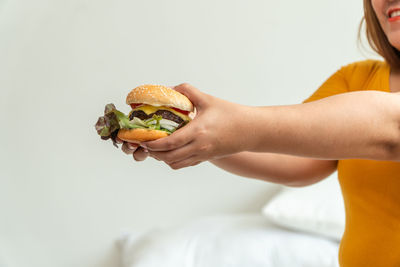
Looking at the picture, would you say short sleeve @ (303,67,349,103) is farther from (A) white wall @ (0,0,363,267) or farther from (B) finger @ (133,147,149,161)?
(A) white wall @ (0,0,363,267)

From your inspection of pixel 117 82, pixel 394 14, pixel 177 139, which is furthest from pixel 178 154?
pixel 117 82

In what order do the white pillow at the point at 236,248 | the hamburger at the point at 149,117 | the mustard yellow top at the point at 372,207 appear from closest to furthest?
the hamburger at the point at 149,117 → the mustard yellow top at the point at 372,207 → the white pillow at the point at 236,248

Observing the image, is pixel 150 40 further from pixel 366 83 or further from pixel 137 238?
pixel 366 83

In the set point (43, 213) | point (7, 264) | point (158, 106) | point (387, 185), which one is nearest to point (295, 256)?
point (387, 185)

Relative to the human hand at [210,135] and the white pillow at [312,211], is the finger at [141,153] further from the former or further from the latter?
the white pillow at [312,211]

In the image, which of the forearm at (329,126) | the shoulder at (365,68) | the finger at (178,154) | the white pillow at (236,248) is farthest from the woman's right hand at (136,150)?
the white pillow at (236,248)

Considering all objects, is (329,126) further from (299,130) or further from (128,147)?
(128,147)
